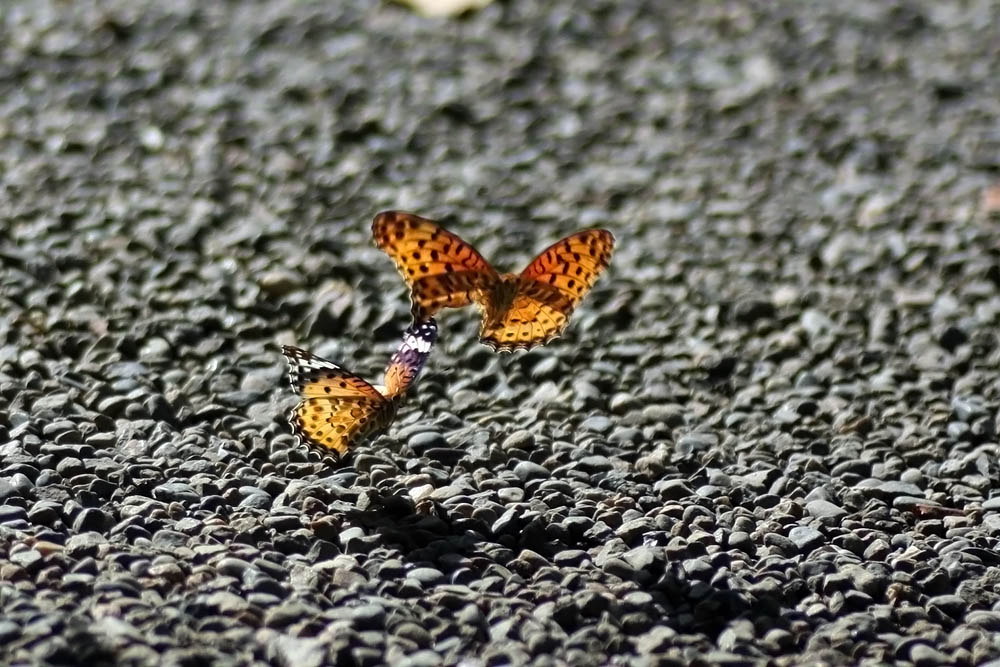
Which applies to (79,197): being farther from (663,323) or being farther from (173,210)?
(663,323)

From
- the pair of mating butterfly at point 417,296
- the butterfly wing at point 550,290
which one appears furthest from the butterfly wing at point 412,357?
the butterfly wing at point 550,290

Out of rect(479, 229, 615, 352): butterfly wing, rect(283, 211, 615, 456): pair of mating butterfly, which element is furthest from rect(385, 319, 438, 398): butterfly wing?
rect(479, 229, 615, 352): butterfly wing

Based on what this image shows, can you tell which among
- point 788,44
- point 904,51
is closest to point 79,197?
point 788,44

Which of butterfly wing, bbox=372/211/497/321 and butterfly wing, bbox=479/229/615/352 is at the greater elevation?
butterfly wing, bbox=372/211/497/321

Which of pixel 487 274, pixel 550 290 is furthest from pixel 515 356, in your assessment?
pixel 487 274

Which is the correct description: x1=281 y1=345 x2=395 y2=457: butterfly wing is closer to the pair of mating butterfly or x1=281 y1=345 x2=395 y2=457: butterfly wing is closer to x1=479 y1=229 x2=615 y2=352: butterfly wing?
the pair of mating butterfly

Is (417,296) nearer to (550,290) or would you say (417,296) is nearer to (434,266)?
(434,266)

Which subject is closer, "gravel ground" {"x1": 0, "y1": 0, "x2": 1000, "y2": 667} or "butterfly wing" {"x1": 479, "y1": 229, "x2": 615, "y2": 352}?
"gravel ground" {"x1": 0, "y1": 0, "x2": 1000, "y2": 667}
